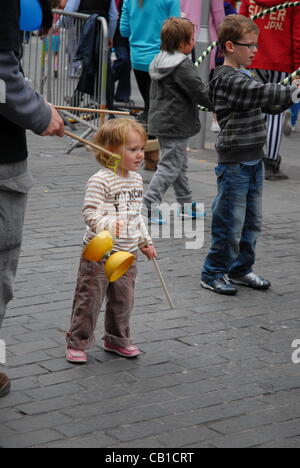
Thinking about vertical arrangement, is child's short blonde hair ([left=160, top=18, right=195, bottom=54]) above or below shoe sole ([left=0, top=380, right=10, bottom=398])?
above

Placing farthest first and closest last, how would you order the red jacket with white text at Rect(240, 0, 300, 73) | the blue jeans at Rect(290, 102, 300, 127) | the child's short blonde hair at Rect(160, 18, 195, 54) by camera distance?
the blue jeans at Rect(290, 102, 300, 127), the red jacket with white text at Rect(240, 0, 300, 73), the child's short blonde hair at Rect(160, 18, 195, 54)

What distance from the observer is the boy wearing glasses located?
231 inches

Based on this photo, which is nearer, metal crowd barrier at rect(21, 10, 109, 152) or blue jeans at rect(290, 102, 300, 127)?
metal crowd barrier at rect(21, 10, 109, 152)

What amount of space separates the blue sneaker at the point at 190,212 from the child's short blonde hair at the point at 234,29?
→ 7.35 ft

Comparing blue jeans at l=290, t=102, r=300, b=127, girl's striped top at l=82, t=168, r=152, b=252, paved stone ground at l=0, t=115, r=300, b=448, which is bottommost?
blue jeans at l=290, t=102, r=300, b=127

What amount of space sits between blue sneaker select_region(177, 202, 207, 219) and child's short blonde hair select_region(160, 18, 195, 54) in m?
1.33

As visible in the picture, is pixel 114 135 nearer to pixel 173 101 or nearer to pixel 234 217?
pixel 234 217

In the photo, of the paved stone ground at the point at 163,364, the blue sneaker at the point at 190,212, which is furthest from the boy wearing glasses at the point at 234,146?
the blue sneaker at the point at 190,212

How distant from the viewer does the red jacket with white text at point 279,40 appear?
9398mm

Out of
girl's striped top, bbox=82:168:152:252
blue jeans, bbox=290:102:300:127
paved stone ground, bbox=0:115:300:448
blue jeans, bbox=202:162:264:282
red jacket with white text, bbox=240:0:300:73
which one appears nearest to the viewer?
paved stone ground, bbox=0:115:300:448

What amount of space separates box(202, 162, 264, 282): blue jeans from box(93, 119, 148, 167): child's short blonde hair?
1326 millimetres

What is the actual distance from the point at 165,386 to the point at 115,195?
3.23 ft

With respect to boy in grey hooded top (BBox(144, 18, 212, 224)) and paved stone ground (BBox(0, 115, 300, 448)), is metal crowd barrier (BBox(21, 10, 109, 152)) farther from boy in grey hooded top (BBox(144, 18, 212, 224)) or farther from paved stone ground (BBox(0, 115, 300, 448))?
paved stone ground (BBox(0, 115, 300, 448))

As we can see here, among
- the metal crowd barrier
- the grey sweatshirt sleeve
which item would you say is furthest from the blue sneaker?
the grey sweatshirt sleeve
